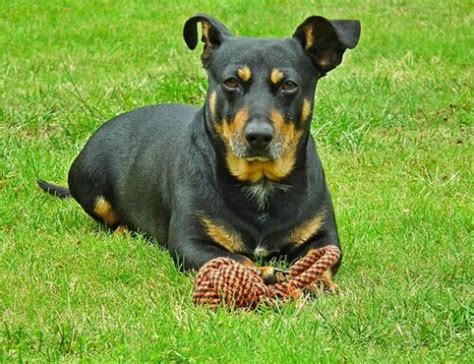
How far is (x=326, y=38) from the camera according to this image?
240 inches

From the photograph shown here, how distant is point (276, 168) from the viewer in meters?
6.00

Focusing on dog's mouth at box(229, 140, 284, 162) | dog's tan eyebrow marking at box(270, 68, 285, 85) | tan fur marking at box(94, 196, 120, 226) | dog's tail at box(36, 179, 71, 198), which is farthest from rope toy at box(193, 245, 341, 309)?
dog's tail at box(36, 179, 71, 198)

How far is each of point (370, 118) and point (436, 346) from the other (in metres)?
4.72

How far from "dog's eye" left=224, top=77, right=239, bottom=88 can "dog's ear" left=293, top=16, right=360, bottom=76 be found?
19.9 inches

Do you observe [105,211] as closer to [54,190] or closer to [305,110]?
[54,190]

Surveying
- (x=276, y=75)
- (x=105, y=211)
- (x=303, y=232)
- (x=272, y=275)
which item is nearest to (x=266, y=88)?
(x=276, y=75)

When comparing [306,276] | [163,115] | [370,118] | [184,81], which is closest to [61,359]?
[306,276]

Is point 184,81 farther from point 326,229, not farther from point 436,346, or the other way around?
point 436,346

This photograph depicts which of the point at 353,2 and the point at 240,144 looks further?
the point at 353,2

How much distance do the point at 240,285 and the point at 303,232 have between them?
842 mm

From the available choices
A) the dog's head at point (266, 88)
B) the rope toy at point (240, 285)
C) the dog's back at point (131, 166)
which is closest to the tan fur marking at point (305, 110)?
the dog's head at point (266, 88)

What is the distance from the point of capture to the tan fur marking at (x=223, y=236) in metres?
5.93

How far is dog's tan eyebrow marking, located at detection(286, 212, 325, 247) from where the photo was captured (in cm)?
599

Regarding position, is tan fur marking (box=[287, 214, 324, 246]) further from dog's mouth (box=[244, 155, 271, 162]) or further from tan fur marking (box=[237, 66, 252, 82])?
tan fur marking (box=[237, 66, 252, 82])
